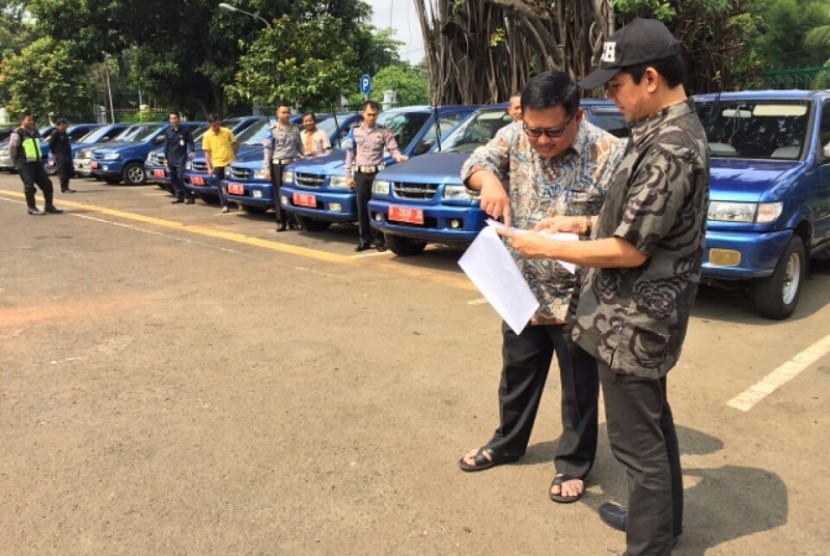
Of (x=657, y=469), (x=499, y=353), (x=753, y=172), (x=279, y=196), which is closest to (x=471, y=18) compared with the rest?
(x=279, y=196)

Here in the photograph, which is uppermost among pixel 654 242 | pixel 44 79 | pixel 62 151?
pixel 44 79

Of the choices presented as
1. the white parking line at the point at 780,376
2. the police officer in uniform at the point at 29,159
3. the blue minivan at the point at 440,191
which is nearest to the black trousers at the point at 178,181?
the police officer in uniform at the point at 29,159

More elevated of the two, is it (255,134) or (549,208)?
(255,134)

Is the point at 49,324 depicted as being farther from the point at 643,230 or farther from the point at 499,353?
the point at 643,230

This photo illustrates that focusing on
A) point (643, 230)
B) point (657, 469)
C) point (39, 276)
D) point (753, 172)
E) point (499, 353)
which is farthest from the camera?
point (39, 276)

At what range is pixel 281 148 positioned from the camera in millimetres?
9461

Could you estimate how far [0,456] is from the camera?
132 inches

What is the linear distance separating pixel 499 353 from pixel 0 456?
292 centimetres

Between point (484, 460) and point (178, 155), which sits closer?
point (484, 460)

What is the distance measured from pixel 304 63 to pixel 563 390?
14.0 metres

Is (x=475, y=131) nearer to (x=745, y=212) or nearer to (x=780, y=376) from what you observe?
(x=745, y=212)

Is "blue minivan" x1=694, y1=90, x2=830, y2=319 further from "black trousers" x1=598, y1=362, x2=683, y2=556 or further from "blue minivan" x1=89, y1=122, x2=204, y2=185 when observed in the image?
"blue minivan" x1=89, y1=122, x2=204, y2=185

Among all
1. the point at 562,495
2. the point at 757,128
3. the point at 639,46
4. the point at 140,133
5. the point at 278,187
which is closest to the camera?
the point at 639,46

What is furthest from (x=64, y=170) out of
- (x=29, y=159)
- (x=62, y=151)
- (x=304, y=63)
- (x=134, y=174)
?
(x=304, y=63)
